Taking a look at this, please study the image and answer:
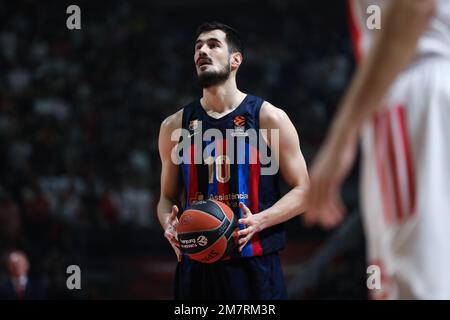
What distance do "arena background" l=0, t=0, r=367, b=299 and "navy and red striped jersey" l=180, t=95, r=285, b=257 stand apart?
426cm

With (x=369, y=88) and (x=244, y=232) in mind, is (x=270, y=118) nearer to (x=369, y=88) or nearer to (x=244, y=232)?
(x=244, y=232)

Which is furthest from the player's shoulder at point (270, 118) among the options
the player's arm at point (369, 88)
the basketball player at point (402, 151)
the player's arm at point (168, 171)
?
the player's arm at point (369, 88)

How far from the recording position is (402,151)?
2.19m

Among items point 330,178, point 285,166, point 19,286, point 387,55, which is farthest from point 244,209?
point 19,286

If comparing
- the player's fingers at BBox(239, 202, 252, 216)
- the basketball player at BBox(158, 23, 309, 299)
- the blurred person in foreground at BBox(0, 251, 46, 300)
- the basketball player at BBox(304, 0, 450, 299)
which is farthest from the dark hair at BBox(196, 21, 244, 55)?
the blurred person in foreground at BBox(0, 251, 46, 300)

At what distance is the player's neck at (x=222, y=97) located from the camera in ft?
14.7

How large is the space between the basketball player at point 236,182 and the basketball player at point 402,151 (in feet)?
6.75

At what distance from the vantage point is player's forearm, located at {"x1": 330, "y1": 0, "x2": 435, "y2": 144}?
1.93 m

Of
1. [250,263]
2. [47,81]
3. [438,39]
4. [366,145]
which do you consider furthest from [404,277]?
[47,81]

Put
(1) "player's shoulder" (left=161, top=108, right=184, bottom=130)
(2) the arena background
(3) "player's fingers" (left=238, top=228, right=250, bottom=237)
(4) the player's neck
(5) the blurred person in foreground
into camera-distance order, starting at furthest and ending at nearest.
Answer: (2) the arena background, (5) the blurred person in foreground, (1) "player's shoulder" (left=161, top=108, right=184, bottom=130), (4) the player's neck, (3) "player's fingers" (left=238, top=228, right=250, bottom=237)

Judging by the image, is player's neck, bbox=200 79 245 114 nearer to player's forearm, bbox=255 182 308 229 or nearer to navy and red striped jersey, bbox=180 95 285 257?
navy and red striped jersey, bbox=180 95 285 257

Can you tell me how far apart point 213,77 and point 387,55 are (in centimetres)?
252

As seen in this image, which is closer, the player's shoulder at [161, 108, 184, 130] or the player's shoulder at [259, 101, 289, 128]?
the player's shoulder at [259, 101, 289, 128]

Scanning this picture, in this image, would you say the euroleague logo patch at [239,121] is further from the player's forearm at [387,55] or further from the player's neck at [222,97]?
Answer: the player's forearm at [387,55]
